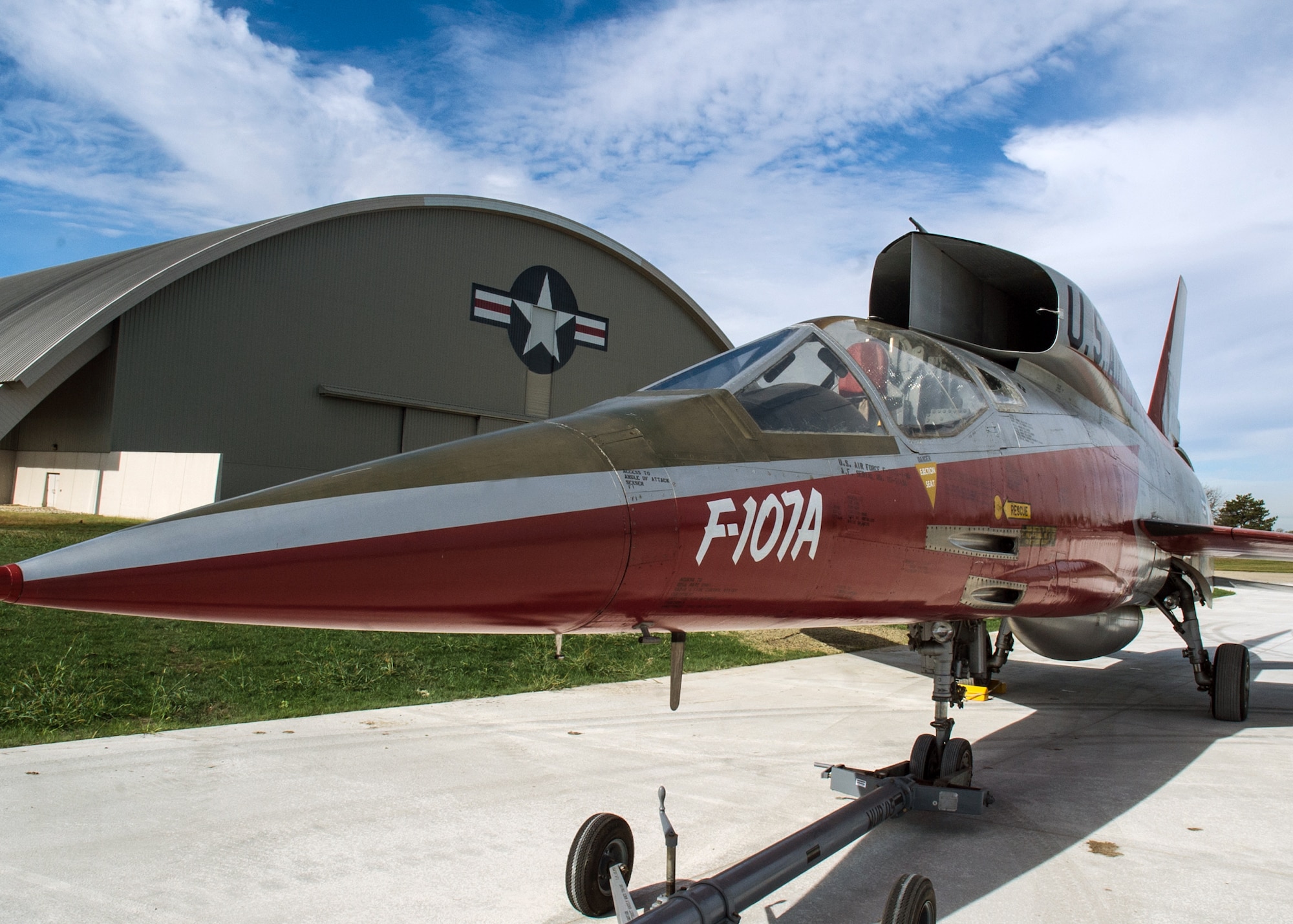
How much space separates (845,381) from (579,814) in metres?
2.47

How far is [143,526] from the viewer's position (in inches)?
72.9

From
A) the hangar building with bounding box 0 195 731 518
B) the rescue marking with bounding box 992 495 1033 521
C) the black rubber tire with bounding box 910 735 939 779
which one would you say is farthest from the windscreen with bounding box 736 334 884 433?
the hangar building with bounding box 0 195 731 518

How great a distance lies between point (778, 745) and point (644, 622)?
3.70 m

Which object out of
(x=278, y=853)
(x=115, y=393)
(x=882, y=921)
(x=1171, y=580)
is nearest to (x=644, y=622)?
(x=882, y=921)

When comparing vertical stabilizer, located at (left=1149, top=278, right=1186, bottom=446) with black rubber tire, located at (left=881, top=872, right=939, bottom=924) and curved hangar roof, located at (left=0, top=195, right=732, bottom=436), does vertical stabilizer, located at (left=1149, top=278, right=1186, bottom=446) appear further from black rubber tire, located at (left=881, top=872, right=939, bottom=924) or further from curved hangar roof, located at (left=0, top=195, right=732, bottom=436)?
curved hangar roof, located at (left=0, top=195, right=732, bottom=436)

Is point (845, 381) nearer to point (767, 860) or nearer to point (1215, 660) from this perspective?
point (767, 860)

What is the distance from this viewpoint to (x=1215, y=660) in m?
7.31

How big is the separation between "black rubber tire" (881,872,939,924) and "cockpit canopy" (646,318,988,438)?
1574 mm

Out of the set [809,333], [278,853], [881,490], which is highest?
[809,333]

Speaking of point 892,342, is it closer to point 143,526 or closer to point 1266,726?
point 143,526

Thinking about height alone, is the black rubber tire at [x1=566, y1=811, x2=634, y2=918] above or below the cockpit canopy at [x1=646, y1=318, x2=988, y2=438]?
below

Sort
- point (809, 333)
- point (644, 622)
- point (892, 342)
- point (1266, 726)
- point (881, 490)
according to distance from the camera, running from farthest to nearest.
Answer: point (1266, 726) → point (892, 342) → point (809, 333) → point (881, 490) → point (644, 622)

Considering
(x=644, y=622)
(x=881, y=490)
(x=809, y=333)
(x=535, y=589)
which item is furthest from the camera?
(x=809, y=333)

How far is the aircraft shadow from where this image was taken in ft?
11.5
